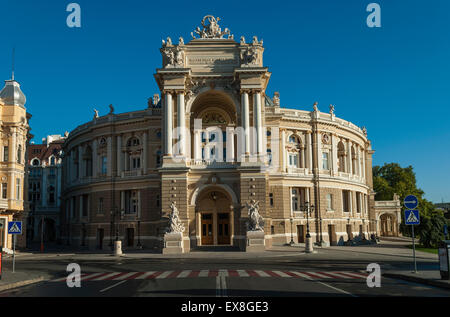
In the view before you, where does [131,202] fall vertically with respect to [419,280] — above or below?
above

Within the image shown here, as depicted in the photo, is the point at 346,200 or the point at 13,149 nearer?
the point at 13,149

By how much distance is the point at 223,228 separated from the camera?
4959 centimetres

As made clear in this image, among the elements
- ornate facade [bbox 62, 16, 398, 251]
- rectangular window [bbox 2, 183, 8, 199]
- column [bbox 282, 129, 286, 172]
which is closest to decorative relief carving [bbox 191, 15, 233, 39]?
ornate facade [bbox 62, 16, 398, 251]

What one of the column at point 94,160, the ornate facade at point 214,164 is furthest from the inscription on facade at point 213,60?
the column at point 94,160

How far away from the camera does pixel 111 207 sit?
182 ft

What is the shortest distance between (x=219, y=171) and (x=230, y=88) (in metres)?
8.89

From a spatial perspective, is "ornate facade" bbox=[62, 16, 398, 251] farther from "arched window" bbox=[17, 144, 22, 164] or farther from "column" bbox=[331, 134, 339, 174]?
"arched window" bbox=[17, 144, 22, 164]

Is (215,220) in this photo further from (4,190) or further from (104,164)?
(4,190)

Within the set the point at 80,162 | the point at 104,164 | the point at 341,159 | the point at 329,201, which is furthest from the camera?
the point at 341,159

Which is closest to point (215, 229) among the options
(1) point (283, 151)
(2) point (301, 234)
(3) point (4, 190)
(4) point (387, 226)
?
(2) point (301, 234)

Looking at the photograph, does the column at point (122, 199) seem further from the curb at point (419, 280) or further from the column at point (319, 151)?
the curb at point (419, 280)

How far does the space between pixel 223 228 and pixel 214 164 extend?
9095 mm

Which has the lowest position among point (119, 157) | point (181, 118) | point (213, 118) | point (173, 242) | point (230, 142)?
point (173, 242)

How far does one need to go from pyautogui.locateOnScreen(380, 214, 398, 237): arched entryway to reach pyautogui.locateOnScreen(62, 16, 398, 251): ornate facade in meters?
16.6
